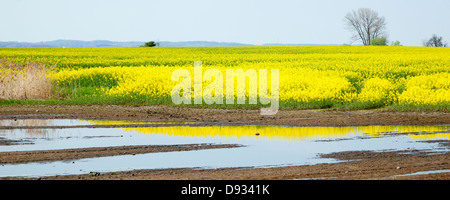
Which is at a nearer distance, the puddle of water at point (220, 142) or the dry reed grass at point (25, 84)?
the puddle of water at point (220, 142)

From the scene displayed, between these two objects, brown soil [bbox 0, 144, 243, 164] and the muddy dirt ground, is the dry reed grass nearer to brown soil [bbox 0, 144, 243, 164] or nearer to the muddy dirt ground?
the muddy dirt ground

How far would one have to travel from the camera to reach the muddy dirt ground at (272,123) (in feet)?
33.1

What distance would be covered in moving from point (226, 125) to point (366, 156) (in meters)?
6.62

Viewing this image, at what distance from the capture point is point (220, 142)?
47.6 ft

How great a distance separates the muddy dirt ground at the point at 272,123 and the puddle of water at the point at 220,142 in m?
0.64

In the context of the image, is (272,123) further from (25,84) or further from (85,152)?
(25,84)

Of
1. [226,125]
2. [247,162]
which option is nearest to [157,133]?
[226,125]

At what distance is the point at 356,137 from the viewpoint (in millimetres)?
15516

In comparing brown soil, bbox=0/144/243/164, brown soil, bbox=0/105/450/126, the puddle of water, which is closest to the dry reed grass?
brown soil, bbox=0/105/450/126

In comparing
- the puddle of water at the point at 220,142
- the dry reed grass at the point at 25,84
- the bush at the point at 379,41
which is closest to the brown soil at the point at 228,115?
the puddle of water at the point at 220,142

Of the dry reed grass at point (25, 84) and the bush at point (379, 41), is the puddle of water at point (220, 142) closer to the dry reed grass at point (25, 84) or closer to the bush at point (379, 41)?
the dry reed grass at point (25, 84)

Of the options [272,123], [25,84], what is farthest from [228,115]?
[25,84]

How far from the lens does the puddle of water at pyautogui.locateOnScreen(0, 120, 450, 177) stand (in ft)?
37.1

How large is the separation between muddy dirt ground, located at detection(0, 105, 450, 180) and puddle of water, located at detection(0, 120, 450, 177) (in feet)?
2.09
